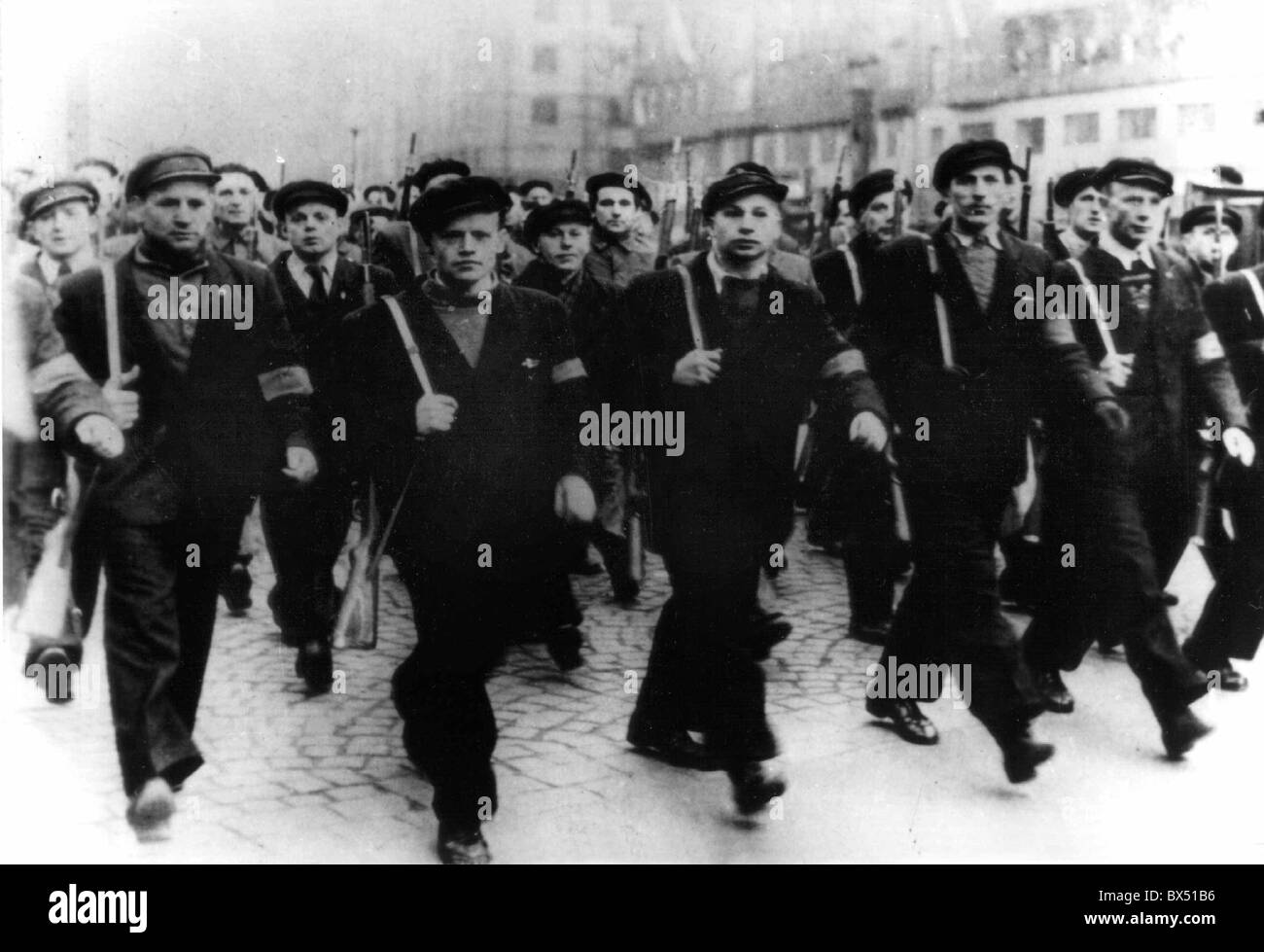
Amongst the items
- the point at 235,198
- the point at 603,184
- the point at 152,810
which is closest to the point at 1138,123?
the point at 603,184

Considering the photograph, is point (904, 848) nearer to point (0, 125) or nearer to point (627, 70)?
point (627, 70)

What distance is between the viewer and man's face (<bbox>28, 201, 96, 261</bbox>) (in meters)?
4.95

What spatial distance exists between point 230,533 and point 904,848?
2823 mm

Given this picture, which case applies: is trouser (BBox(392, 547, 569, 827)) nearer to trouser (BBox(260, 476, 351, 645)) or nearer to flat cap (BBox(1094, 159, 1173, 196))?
trouser (BBox(260, 476, 351, 645))

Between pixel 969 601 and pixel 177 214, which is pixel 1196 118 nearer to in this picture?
pixel 969 601

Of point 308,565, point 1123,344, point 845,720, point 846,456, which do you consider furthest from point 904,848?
point 308,565

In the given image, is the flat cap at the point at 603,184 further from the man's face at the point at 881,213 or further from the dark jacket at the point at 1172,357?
the dark jacket at the point at 1172,357

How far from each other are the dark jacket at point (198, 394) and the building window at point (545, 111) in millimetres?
1213

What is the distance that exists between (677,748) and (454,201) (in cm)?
216

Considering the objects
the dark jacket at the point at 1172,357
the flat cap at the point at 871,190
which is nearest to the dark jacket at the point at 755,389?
the flat cap at the point at 871,190

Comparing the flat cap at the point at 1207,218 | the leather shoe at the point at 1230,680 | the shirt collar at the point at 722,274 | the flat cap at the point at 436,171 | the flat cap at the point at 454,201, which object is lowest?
the leather shoe at the point at 1230,680

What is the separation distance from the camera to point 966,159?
4992 millimetres

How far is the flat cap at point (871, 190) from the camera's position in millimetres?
5078

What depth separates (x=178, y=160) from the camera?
487cm
